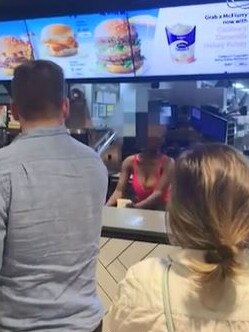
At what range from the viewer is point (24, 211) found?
1268 mm

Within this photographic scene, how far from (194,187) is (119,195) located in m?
2.36

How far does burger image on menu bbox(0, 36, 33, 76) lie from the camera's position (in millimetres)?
3316

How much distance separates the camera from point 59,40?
10.5 feet

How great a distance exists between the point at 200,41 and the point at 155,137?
34.8 inches

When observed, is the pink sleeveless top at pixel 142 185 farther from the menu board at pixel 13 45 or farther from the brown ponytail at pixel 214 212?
the brown ponytail at pixel 214 212

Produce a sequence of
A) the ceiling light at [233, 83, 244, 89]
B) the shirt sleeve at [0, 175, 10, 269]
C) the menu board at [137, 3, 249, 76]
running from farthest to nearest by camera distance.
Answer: the ceiling light at [233, 83, 244, 89] → the menu board at [137, 3, 249, 76] → the shirt sleeve at [0, 175, 10, 269]

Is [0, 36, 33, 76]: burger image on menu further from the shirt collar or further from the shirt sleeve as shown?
the shirt sleeve

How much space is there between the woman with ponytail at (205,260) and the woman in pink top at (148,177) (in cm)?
201

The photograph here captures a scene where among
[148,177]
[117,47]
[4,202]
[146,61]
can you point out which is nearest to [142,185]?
[148,177]

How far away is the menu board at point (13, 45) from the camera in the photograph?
3299 mm

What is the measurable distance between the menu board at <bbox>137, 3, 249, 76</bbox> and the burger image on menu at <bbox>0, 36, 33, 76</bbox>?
86 centimetres

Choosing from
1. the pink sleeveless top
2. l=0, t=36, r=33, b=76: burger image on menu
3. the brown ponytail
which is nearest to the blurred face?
the pink sleeveless top

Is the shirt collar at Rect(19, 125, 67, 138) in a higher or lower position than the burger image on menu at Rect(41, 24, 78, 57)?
lower

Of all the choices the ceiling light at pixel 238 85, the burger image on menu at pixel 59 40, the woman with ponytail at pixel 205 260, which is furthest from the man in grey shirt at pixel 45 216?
the ceiling light at pixel 238 85
